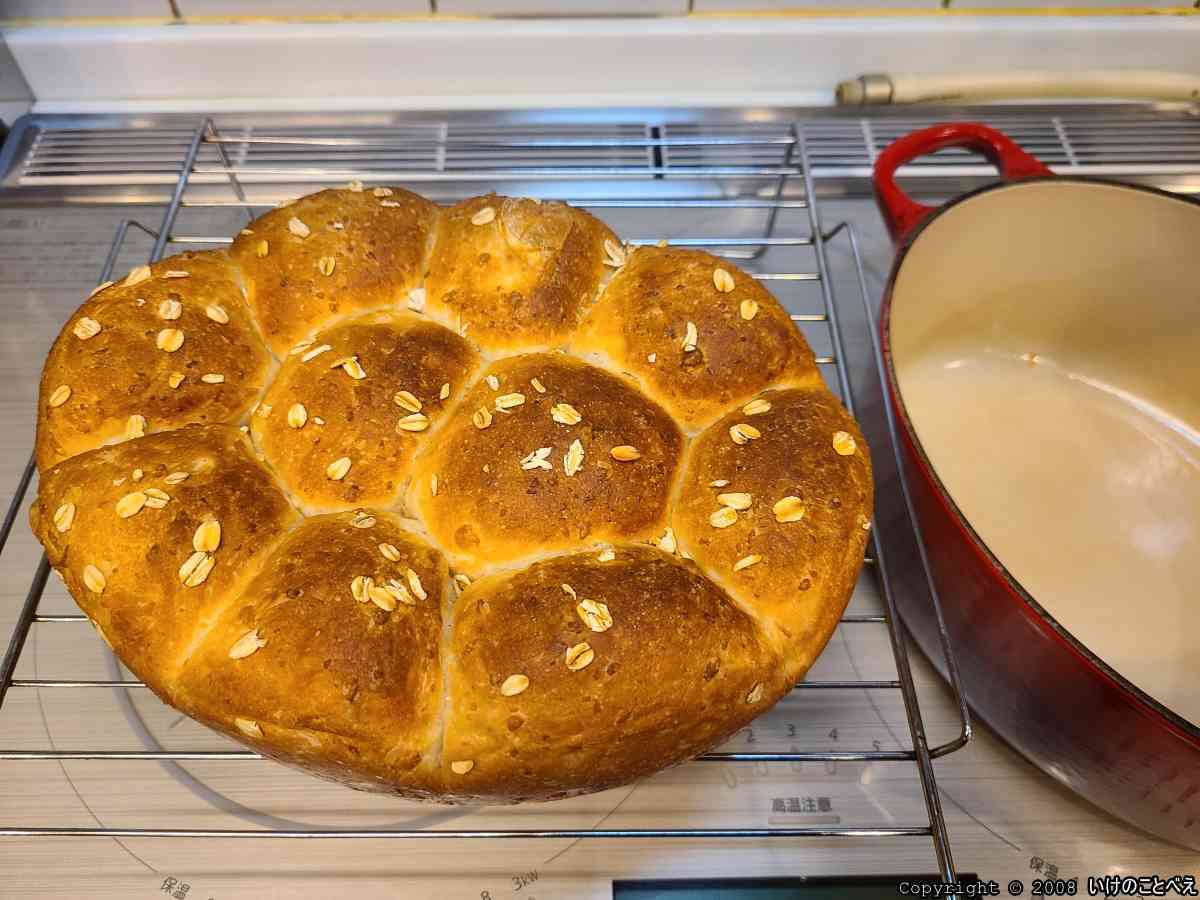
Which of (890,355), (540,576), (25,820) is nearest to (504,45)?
(890,355)

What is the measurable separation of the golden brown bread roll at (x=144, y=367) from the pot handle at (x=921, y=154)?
A: 0.88 meters

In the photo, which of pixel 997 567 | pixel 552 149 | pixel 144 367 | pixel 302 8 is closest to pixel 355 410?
pixel 144 367

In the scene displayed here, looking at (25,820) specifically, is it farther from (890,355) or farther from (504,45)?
(504,45)

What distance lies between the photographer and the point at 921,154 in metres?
1.23

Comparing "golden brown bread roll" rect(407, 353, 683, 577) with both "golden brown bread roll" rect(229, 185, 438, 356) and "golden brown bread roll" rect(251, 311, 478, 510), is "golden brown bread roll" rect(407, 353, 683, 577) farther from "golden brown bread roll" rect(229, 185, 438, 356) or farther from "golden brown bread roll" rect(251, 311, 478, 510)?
"golden brown bread roll" rect(229, 185, 438, 356)

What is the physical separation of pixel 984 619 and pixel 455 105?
4.42 ft

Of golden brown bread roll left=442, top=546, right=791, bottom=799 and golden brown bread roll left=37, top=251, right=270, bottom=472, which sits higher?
golden brown bread roll left=37, top=251, right=270, bottom=472

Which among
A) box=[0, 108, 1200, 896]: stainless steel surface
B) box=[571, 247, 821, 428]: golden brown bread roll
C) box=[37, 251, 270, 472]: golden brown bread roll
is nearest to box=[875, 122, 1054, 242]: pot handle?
box=[0, 108, 1200, 896]: stainless steel surface

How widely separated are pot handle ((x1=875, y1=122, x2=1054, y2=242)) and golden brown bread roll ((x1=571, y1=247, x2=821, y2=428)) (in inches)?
11.3

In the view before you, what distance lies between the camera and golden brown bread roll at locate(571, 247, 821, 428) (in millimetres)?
922

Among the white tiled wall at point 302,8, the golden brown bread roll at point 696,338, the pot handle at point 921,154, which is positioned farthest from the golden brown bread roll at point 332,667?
the white tiled wall at point 302,8

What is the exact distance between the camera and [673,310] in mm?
943

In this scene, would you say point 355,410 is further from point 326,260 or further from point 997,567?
point 997,567

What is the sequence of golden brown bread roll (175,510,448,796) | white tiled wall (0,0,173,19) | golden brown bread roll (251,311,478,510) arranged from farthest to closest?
white tiled wall (0,0,173,19) → golden brown bread roll (251,311,478,510) → golden brown bread roll (175,510,448,796)
